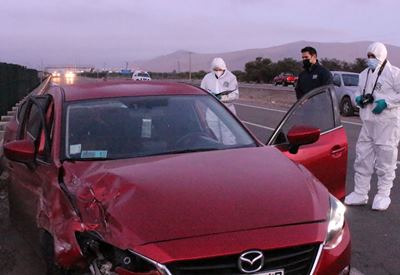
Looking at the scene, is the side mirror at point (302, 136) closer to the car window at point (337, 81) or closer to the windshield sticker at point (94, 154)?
the windshield sticker at point (94, 154)

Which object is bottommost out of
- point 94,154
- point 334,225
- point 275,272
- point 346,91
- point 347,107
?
point 347,107

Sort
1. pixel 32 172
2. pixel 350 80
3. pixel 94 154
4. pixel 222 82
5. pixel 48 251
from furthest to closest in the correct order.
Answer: pixel 350 80, pixel 222 82, pixel 32 172, pixel 94 154, pixel 48 251

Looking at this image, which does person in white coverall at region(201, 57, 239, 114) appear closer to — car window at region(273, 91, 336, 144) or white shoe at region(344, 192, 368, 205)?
white shoe at region(344, 192, 368, 205)

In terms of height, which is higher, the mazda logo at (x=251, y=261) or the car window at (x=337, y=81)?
the mazda logo at (x=251, y=261)

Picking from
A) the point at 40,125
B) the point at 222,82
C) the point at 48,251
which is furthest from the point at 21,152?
the point at 222,82

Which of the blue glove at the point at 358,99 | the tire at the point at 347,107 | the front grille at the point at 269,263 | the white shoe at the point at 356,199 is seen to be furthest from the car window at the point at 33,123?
the tire at the point at 347,107

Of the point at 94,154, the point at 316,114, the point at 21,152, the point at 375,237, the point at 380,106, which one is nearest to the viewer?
the point at 94,154

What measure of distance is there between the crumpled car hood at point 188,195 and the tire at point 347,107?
17.7 m

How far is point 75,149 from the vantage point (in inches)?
173

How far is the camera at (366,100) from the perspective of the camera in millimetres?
7113

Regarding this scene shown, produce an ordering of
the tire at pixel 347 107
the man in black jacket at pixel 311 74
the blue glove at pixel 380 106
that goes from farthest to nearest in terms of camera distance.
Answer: the tire at pixel 347 107
the man in black jacket at pixel 311 74
the blue glove at pixel 380 106

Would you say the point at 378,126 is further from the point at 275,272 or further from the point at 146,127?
the point at 275,272

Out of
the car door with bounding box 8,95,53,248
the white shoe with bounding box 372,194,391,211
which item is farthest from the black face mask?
the car door with bounding box 8,95,53,248

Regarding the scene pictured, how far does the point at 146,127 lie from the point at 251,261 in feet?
6.00
